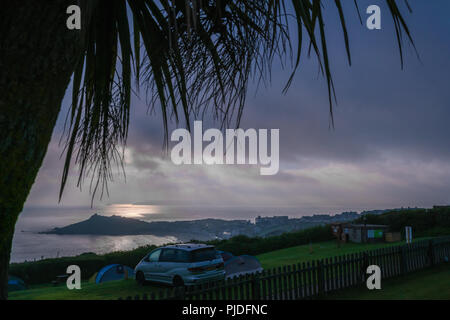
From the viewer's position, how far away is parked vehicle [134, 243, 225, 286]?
38.6 ft

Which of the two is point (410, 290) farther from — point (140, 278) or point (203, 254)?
point (140, 278)

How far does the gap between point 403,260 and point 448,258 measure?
3868 millimetres

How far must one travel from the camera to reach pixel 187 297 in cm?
692

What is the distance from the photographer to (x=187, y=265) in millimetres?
11812

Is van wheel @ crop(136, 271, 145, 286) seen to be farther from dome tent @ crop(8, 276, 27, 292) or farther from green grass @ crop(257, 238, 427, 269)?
green grass @ crop(257, 238, 427, 269)

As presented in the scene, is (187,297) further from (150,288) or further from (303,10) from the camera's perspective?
(150,288)

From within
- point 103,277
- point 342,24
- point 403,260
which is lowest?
point 103,277

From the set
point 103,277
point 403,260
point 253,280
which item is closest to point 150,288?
point 103,277

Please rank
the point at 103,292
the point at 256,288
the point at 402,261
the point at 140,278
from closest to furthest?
the point at 256,288
the point at 103,292
the point at 402,261
the point at 140,278

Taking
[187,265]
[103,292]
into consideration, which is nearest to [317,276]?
[187,265]

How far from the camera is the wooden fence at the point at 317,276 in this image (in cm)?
757

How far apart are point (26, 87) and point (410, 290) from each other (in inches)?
441

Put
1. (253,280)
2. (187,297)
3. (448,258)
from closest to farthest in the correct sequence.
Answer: (187,297), (253,280), (448,258)

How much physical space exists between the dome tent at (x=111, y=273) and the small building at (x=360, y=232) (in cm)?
1488
